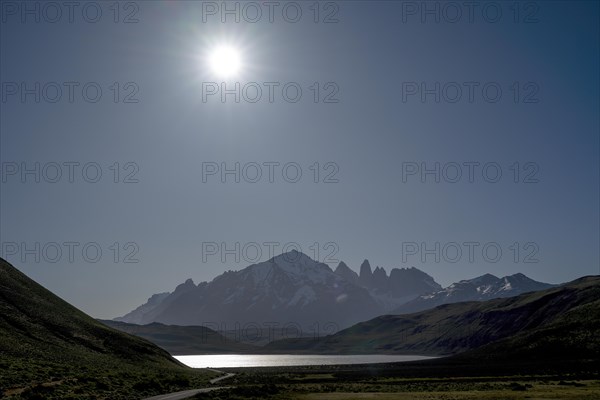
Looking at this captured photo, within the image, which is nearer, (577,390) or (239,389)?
(577,390)

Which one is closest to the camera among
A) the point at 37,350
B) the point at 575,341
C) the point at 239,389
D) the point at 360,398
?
the point at 360,398

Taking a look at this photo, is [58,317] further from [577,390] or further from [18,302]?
[577,390]

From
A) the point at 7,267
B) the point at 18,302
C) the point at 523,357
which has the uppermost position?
the point at 7,267

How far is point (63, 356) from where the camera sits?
4097 inches

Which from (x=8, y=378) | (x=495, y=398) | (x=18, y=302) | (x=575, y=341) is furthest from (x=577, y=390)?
(x=18, y=302)

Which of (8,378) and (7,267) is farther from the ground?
(7,267)

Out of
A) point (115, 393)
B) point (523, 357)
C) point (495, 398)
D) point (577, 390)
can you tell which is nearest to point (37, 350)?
point (115, 393)

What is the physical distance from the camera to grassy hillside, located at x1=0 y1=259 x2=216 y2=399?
67.3 m

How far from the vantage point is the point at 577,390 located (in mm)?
73125

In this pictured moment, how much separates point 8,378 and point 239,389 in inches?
1287

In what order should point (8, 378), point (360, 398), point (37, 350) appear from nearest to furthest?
point (8, 378)
point (360, 398)
point (37, 350)

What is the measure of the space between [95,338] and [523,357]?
421ft

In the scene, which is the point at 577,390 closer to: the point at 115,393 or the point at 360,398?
the point at 360,398

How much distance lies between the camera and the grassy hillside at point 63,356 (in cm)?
6731
